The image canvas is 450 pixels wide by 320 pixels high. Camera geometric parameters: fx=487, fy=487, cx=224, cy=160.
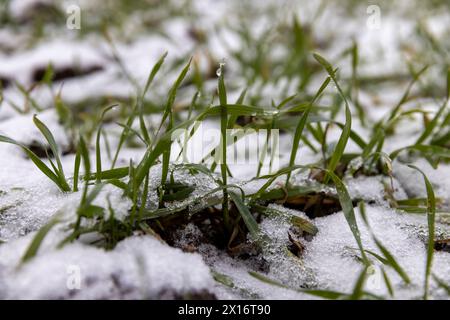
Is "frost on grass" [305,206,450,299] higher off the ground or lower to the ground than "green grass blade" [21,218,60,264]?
lower

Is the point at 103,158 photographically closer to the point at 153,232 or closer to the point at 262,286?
the point at 153,232

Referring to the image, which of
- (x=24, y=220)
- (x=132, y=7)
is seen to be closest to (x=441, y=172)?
(x=24, y=220)

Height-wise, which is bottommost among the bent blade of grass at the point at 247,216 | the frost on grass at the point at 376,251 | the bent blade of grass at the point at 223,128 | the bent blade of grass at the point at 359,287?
the frost on grass at the point at 376,251

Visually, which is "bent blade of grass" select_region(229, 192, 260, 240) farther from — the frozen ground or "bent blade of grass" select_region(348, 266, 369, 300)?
"bent blade of grass" select_region(348, 266, 369, 300)

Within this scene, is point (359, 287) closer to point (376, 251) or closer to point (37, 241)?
point (376, 251)

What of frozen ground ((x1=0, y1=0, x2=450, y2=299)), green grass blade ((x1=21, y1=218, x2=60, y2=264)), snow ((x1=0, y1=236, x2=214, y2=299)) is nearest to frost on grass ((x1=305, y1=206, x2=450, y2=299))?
frozen ground ((x1=0, y1=0, x2=450, y2=299))

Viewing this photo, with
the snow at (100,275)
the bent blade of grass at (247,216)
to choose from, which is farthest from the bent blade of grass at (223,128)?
the snow at (100,275)

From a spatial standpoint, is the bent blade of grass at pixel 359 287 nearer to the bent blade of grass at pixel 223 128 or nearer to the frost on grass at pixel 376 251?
the frost on grass at pixel 376 251

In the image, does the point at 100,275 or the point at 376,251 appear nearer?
the point at 100,275

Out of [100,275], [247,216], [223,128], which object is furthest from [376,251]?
[100,275]

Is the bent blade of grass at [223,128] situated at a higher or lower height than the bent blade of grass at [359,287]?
higher
